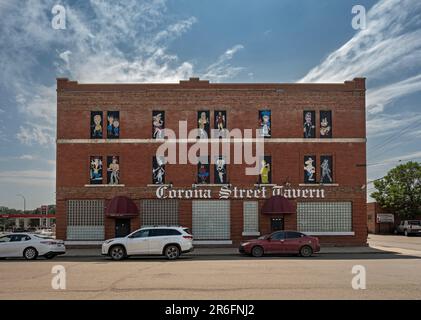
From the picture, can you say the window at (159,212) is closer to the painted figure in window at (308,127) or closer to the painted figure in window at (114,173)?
the painted figure in window at (114,173)

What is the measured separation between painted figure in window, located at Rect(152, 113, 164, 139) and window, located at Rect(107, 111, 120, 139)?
233 cm

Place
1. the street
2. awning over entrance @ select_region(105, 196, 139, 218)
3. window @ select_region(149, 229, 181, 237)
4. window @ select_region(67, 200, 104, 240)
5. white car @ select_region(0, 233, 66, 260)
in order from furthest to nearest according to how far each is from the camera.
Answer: window @ select_region(67, 200, 104, 240), awning over entrance @ select_region(105, 196, 139, 218), white car @ select_region(0, 233, 66, 260), window @ select_region(149, 229, 181, 237), the street

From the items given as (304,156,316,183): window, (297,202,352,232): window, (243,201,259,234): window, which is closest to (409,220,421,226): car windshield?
(297,202,352,232): window

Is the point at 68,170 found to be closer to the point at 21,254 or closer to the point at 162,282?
the point at 21,254

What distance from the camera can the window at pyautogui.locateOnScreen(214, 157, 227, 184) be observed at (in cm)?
2895

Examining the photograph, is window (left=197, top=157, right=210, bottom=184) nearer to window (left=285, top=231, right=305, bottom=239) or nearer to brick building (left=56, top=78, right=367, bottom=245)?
brick building (left=56, top=78, right=367, bottom=245)

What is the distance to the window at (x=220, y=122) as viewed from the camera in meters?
29.0

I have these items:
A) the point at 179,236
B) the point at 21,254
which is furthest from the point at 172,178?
the point at 21,254

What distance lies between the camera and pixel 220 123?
2916 cm

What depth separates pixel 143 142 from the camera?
2903cm

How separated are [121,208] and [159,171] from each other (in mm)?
3355

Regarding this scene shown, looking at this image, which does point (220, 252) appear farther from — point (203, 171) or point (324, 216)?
point (324, 216)

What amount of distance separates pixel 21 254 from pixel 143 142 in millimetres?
10363

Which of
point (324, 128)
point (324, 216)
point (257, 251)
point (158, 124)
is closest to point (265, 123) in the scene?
point (324, 128)
